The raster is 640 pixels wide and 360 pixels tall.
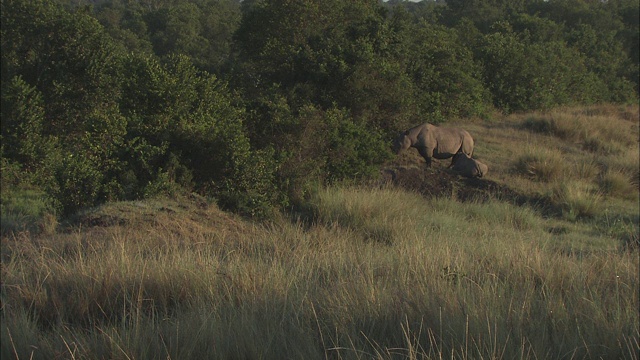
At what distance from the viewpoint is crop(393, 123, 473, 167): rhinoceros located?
12.6 m

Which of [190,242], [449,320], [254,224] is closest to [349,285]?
[449,320]

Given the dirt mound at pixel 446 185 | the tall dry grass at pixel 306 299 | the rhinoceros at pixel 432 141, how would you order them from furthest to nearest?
the rhinoceros at pixel 432 141 < the dirt mound at pixel 446 185 < the tall dry grass at pixel 306 299

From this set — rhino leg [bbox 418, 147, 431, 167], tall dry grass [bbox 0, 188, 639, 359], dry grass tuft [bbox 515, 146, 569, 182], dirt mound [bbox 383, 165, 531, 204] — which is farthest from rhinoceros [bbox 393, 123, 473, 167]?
tall dry grass [bbox 0, 188, 639, 359]

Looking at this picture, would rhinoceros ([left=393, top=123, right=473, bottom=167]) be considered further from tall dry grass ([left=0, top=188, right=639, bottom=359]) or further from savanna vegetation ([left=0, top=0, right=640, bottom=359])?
tall dry grass ([left=0, top=188, right=639, bottom=359])

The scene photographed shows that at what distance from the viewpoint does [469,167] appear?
1217cm

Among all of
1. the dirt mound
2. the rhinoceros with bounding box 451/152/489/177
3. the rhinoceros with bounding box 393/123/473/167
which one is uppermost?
the rhinoceros with bounding box 393/123/473/167

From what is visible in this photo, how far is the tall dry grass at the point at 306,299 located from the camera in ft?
10.3

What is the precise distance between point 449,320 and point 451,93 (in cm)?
1562

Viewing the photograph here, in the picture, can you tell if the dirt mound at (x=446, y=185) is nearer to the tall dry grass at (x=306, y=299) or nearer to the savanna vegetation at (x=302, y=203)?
the savanna vegetation at (x=302, y=203)

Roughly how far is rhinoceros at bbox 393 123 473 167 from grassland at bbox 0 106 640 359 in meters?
3.93

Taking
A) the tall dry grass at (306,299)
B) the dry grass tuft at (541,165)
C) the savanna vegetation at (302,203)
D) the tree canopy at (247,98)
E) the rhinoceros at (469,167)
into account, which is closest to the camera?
the tall dry grass at (306,299)

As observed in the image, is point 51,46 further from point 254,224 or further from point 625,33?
point 625,33

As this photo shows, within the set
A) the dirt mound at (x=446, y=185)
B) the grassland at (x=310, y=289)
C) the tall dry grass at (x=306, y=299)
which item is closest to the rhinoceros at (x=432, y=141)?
the dirt mound at (x=446, y=185)

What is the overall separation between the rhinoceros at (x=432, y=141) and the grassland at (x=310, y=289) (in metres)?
3.93
